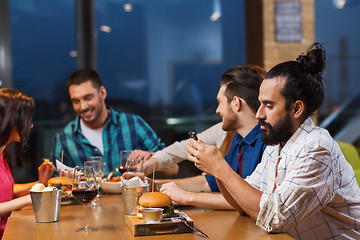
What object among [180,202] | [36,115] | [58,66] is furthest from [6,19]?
[180,202]

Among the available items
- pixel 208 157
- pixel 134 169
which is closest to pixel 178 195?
pixel 134 169

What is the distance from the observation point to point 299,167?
1764mm

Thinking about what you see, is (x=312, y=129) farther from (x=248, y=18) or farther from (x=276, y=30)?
(x=248, y=18)

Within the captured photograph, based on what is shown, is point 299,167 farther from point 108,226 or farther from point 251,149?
point 108,226

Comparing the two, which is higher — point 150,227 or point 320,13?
point 320,13

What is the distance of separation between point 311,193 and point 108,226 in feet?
2.69

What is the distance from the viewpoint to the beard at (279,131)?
1.91m

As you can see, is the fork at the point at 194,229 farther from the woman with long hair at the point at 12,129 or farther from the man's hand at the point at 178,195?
the woman with long hair at the point at 12,129

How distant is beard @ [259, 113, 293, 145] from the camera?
1.91m

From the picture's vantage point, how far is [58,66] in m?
5.49

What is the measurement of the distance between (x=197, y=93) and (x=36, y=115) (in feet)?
6.69

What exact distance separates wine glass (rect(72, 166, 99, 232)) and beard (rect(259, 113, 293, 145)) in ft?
2.54

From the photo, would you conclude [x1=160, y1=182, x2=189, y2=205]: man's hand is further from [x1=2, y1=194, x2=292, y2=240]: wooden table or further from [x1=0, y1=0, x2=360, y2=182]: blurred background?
[x1=0, y1=0, x2=360, y2=182]: blurred background

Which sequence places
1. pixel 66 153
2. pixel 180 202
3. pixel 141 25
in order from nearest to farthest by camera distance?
pixel 180 202, pixel 66 153, pixel 141 25
